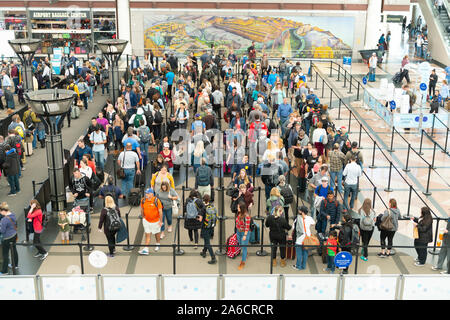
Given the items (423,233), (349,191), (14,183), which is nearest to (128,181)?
(14,183)

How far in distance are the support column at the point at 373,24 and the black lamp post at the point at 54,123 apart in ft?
82.8

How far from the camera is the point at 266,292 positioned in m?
10.9

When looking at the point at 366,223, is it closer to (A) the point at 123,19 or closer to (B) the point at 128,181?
(B) the point at 128,181

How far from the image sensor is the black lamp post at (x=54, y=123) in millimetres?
14109

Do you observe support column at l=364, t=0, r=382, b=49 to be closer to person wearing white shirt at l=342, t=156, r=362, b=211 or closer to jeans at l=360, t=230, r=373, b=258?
person wearing white shirt at l=342, t=156, r=362, b=211

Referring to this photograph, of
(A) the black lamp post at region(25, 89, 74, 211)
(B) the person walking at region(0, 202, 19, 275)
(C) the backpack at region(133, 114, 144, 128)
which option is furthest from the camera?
(C) the backpack at region(133, 114, 144, 128)

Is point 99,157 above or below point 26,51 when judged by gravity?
below

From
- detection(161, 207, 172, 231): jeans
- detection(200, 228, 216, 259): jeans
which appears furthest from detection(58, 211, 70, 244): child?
detection(200, 228, 216, 259): jeans

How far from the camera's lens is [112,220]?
495 inches

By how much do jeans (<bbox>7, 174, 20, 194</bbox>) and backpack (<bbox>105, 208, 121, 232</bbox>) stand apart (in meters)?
4.75

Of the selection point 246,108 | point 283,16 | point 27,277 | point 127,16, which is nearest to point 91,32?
point 127,16

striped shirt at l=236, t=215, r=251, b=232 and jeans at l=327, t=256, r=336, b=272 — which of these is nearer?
striped shirt at l=236, t=215, r=251, b=232

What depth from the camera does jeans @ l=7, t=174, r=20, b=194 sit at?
638 inches

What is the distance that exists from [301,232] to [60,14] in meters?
29.1
